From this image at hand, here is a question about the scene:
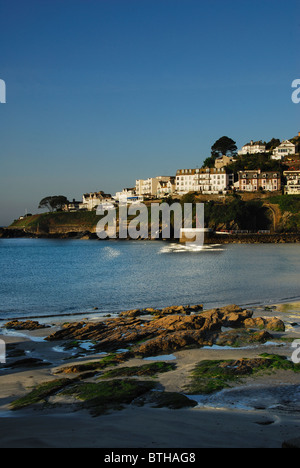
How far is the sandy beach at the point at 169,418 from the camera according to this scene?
6754 millimetres

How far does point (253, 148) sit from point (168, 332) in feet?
481

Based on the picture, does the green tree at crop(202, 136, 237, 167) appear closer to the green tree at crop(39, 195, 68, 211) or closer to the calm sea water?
the green tree at crop(39, 195, 68, 211)

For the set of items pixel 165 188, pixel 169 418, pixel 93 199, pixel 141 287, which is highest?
pixel 165 188

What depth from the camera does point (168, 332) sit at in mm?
15969

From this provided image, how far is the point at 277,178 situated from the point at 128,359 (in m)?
116

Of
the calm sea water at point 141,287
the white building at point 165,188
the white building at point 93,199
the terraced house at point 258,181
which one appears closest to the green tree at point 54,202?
the white building at point 93,199

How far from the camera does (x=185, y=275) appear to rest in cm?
4150

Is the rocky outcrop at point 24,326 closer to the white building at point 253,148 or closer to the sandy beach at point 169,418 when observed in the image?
the sandy beach at point 169,418

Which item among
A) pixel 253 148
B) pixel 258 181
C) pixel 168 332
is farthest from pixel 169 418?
pixel 253 148

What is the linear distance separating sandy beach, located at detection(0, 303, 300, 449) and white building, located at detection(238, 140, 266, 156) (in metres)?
147

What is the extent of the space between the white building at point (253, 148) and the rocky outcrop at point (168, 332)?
141675 mm

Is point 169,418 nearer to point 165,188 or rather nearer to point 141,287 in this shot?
point 141,287
